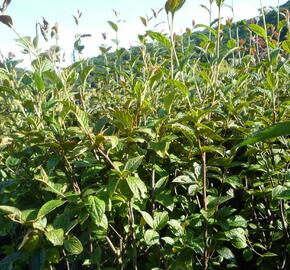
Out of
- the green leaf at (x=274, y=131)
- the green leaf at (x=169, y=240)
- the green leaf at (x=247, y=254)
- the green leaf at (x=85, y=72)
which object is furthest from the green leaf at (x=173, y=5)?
the green leaf at (x=274, y=131)

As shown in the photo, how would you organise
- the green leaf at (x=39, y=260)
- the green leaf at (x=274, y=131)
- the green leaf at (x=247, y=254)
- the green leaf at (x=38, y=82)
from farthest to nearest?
1. the green leaf at (x=247, y=254)
2. the green leaf at (x=38, y=82)
3. the green leaf at (x=39, y=260)
4. the green leaf at (x=274, y=131)

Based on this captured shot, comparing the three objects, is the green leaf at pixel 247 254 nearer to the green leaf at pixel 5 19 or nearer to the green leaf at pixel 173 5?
the green leaf at pixel 173 5

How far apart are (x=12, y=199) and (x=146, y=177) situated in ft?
1.90

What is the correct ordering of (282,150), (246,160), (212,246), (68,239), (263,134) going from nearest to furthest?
(263,134), (68,239), (212,246), (282,150), (246,160)

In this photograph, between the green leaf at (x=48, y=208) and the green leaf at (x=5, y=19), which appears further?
the green leaf at (x=5, y=19)

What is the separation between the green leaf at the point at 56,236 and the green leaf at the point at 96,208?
0.13m

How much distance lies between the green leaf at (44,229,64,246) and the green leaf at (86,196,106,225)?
13 cm

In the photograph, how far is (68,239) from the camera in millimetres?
1496

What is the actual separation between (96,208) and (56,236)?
6.9 inches

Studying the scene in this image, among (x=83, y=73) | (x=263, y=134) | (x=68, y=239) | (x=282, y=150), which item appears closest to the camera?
(x=263, y=134)

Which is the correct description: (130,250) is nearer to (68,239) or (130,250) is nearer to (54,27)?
(68,239)

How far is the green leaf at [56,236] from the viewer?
1409 mm

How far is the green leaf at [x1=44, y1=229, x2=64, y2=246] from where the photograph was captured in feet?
4.62

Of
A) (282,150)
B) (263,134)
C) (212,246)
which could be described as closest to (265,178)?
(282,150)
